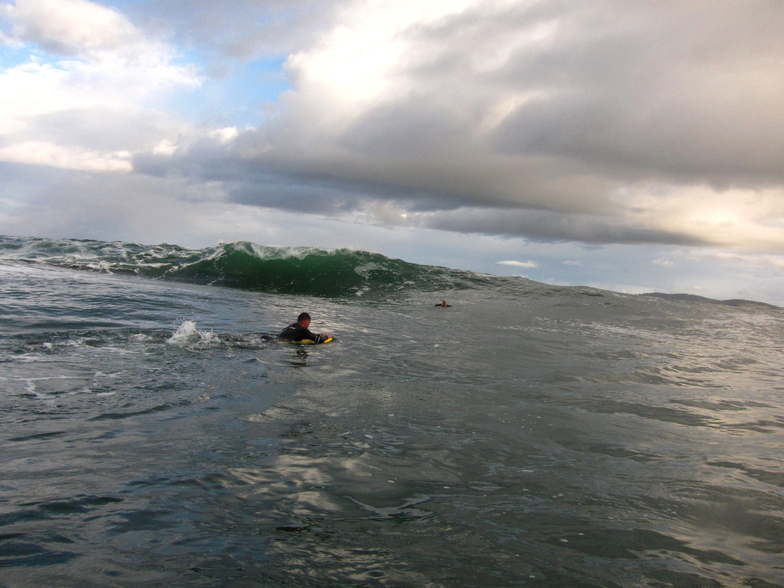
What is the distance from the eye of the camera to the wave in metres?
28.1

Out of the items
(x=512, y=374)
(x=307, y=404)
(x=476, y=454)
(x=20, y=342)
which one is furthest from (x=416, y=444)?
(x=20, y=342)

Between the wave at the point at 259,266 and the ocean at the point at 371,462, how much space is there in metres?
15.7

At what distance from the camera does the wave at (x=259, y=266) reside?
1107 inches

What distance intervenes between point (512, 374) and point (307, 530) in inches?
262

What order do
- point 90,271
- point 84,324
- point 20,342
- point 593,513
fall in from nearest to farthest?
point 593,513 < point 20,342 < point 84,324 < point 90,271

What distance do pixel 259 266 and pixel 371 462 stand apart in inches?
1098

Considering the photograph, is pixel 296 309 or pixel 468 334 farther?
pixel 296 309

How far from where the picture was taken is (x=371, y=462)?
4.90m

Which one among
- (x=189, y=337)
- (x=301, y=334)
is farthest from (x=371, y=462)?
(x=189, y=337)

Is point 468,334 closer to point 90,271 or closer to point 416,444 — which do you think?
point 416,444

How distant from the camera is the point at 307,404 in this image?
6.85m

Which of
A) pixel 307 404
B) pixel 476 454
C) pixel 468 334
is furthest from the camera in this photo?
pixel 468 334

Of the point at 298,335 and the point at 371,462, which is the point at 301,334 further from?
the point at 371,462

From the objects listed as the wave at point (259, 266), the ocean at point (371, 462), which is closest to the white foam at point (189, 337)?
the ocean at point (371, 462)
